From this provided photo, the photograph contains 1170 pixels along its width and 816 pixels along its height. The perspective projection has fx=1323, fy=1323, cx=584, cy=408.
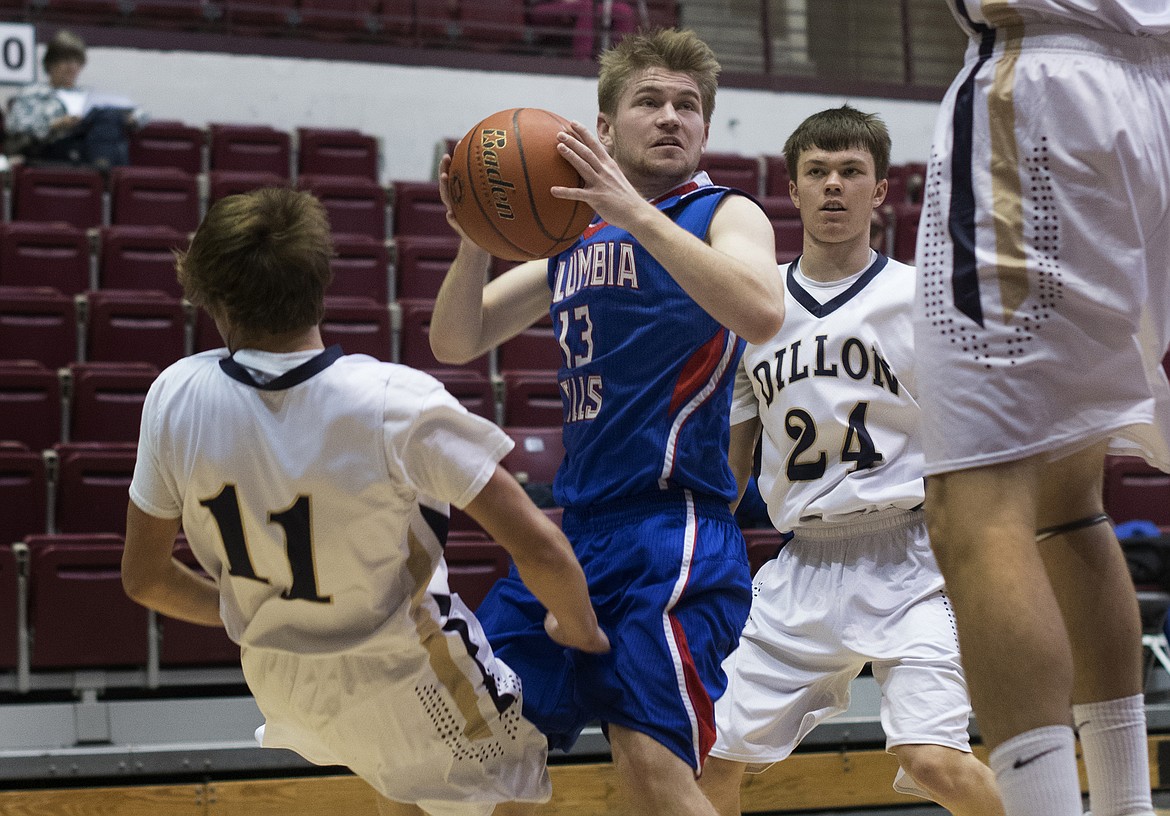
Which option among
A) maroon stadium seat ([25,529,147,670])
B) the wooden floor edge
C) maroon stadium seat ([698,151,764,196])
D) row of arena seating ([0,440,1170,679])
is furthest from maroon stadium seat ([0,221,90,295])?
maroon stadium seat ([698,151,764,196])

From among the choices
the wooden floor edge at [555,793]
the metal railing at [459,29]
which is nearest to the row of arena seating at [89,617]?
the wooden floor edge at [555,793]

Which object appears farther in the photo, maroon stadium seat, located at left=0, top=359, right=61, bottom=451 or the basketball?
maroon stadium seat, located at left=0, top=359, right=61, bottom=451

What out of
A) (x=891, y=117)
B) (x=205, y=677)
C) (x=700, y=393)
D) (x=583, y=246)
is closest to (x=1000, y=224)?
(x=700, y=393)

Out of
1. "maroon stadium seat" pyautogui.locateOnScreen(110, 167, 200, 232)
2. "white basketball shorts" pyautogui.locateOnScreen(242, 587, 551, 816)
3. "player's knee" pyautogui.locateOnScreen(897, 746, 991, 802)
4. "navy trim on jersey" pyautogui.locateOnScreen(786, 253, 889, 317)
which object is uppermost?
"maroon stadium seat" pyautogui.locateOnScreen(110, 167, 200, 232)

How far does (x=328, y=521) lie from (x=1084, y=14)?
1426mm

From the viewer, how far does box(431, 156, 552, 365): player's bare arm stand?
2.97 meters

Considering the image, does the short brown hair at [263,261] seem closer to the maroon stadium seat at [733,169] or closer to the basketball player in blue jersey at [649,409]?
the basketball player in blue jersey at [649,409]

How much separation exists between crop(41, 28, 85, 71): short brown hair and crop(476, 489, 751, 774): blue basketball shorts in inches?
291

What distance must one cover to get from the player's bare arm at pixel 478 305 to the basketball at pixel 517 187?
118mm

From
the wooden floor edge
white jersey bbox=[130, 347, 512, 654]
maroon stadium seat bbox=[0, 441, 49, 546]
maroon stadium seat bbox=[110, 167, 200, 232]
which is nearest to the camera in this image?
white jersey bbox=[130, 347, 512, 654]

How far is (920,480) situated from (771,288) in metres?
1.06

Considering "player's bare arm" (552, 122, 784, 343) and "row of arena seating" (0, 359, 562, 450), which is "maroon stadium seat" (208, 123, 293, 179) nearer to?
"row of arena seating" (0, 359, 562, 450)

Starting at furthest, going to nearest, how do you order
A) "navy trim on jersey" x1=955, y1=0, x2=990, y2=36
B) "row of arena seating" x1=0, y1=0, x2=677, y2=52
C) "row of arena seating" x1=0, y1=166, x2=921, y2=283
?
"row of arena seating" x1=0, y1=0, x2=677, y2=52, "row of arena seating" x1=0, y1=166, x2=921, y2=283, "navy trim on jersey" x1=955, y1=0, x2=990, y2=36

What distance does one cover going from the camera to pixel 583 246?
114 inches
